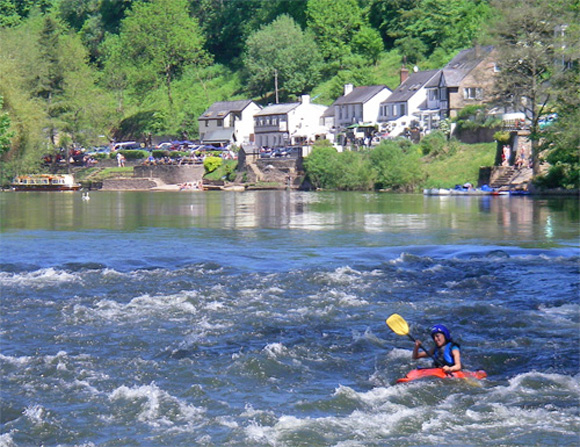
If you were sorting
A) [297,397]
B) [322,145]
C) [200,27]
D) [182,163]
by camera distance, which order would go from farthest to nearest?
[200,27] < [182,163] < [322,145] < [297,397]

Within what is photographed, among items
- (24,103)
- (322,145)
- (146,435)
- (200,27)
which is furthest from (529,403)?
(200,27)

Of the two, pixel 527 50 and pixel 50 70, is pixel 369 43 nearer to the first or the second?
pixel 50 70

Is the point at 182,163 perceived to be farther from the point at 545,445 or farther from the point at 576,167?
the point at 545,445

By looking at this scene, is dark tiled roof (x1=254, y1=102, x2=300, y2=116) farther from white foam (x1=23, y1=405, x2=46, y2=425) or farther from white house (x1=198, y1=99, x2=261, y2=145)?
white foam (x1=23, y1=405, x2=46, y2=425)

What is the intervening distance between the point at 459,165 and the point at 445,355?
6119 cm

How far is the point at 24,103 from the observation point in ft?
241

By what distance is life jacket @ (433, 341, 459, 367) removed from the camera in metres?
14.9

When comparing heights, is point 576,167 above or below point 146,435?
above

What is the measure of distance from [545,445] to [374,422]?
2.29m

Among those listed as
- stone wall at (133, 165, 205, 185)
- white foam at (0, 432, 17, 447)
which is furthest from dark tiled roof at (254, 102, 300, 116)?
white foam at (0, 432, 17, 447)

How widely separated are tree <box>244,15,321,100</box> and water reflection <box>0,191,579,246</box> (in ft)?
173

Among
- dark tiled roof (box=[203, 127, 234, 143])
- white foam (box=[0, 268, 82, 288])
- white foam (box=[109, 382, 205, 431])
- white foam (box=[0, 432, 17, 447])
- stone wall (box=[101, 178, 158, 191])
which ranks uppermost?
dark tiled roof (box=[203, 127, 234, 143])

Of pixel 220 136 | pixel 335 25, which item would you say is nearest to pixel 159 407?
pixel 220 136

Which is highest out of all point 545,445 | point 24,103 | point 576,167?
point 24,103
